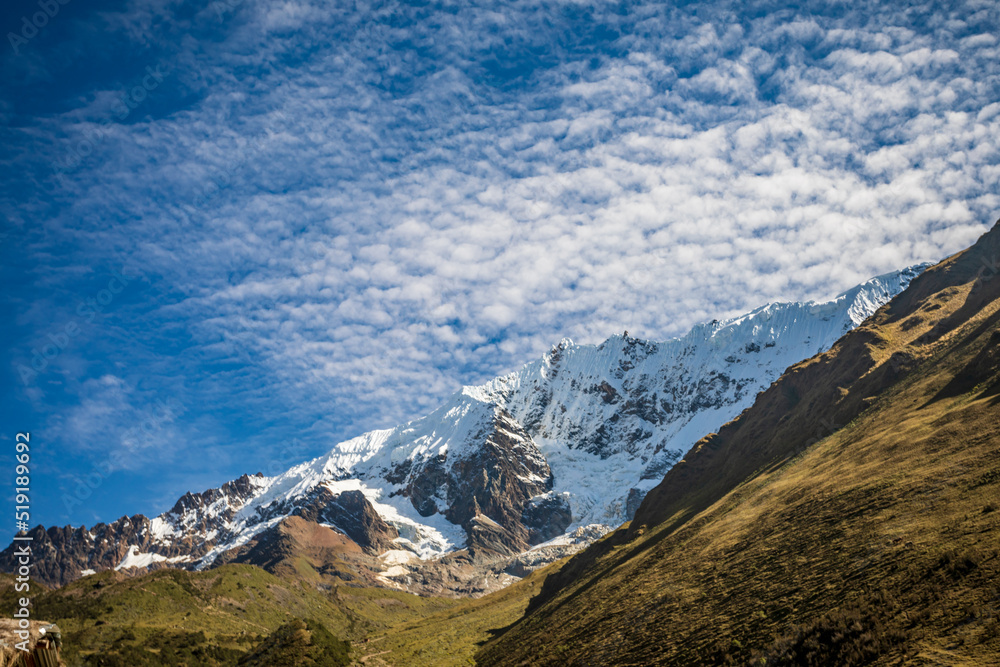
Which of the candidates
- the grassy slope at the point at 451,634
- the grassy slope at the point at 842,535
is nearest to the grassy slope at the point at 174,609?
the grassy slope at the point at 451,634

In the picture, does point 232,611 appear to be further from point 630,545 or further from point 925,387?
point 925,387

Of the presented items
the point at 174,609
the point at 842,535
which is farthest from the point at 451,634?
the point at 842,535

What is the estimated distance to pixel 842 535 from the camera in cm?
4341

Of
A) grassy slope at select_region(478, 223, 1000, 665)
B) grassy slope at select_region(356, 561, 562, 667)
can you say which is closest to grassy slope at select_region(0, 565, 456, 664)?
grassy slope at select_region(356, 561, 562, 667)

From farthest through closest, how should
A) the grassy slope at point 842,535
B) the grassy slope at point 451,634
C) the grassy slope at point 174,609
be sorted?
the grassy slope at point 451,634 < the grassy slope at point 174,609 < the grassy slope at point 842,535

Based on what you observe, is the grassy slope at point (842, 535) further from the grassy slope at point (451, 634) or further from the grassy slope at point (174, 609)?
the grassy slope at point (174, 609)

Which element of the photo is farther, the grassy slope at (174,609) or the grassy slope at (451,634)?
the grassy slope at (451,634)

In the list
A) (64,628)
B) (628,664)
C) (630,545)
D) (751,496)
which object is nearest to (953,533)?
(628,664)

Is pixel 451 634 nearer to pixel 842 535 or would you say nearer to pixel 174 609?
pixel 174 609

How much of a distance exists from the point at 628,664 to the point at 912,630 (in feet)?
79.6

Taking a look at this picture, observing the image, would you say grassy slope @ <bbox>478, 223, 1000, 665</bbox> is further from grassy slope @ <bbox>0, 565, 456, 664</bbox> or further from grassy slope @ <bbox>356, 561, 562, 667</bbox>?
grassy slope @ <bbox>0, 565, 456, 664</bbox>

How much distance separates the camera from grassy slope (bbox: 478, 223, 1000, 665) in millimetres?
31672

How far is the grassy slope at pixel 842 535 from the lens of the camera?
104 feet

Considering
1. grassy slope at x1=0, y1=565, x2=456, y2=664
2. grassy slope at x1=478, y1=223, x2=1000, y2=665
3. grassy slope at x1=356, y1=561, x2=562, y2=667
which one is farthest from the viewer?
grassy slope at x1=356, y1=561, x2=562, y2=667
